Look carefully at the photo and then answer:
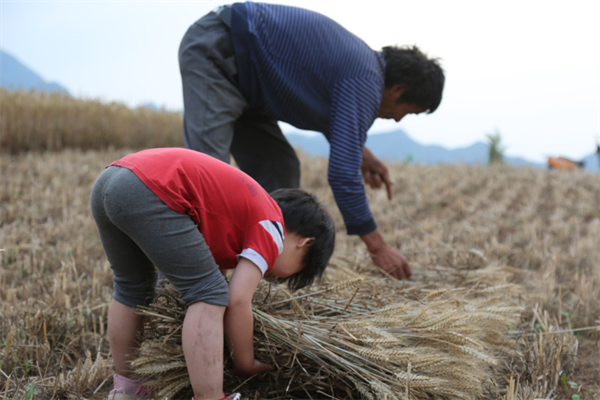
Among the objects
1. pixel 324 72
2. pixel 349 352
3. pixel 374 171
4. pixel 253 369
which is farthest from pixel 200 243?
pixel 374 171

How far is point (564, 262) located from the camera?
3143 mm

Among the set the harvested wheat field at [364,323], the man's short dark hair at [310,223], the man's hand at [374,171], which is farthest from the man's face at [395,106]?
the man's short dark hair at [310,223]

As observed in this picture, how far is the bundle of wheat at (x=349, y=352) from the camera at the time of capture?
1.41m

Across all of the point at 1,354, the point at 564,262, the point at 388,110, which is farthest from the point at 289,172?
the point at 564,262

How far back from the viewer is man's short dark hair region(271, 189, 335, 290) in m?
1.51

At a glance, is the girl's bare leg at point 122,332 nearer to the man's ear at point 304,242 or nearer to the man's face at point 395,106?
the man's ear at point 304,242

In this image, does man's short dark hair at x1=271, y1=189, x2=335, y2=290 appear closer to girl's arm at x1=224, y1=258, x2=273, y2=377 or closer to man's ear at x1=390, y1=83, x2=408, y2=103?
girl's arm at x1=224, y1=258, x2=273, y2=377

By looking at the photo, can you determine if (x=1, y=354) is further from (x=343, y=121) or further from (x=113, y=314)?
(x=343, y=121)

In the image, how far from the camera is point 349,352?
1.43m

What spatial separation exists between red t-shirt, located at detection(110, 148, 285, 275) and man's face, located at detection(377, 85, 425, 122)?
1.13 metres

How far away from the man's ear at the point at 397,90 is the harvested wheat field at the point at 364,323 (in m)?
0.92

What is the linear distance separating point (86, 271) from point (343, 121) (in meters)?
1.74

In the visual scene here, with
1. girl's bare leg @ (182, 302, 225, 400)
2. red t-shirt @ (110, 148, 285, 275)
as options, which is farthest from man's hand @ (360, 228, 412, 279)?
girl's bare leg @ (182, 302, 225, 400)

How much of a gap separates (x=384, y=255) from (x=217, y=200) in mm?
1116
